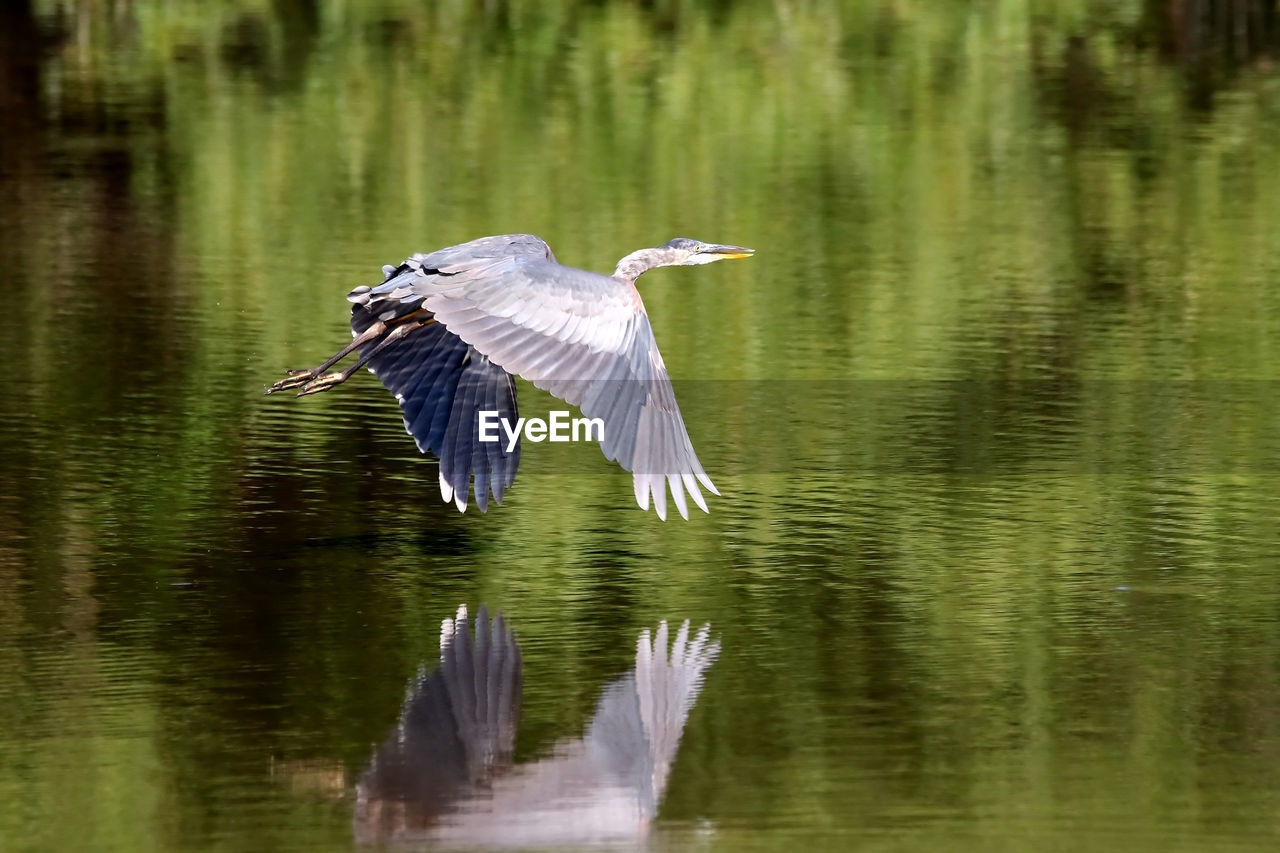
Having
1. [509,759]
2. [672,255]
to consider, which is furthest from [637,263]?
[509,759]

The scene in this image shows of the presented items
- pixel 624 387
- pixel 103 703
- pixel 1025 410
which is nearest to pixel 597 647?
pixel 624 387

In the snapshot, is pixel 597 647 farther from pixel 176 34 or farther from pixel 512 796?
pixel 176 34

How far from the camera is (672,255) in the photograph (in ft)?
25.9

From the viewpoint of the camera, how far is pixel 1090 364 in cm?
1005

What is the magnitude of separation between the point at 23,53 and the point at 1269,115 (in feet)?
34.3

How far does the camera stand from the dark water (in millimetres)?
5445

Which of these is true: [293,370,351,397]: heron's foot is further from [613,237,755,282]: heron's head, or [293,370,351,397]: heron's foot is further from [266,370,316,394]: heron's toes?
[613,237,755,282]: heron's head

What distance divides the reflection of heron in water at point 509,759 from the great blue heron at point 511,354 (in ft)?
2.19

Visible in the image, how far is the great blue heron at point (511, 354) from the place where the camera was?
6.65 m

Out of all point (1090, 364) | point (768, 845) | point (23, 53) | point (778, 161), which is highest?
point (23, 53)

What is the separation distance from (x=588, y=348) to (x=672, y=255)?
3.96ft

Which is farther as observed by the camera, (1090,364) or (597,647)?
(1090,364)

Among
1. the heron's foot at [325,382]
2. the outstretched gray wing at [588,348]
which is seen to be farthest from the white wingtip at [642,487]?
the heron's foot at [325,382]

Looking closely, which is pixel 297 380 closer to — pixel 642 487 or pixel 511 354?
pixel 511 354
